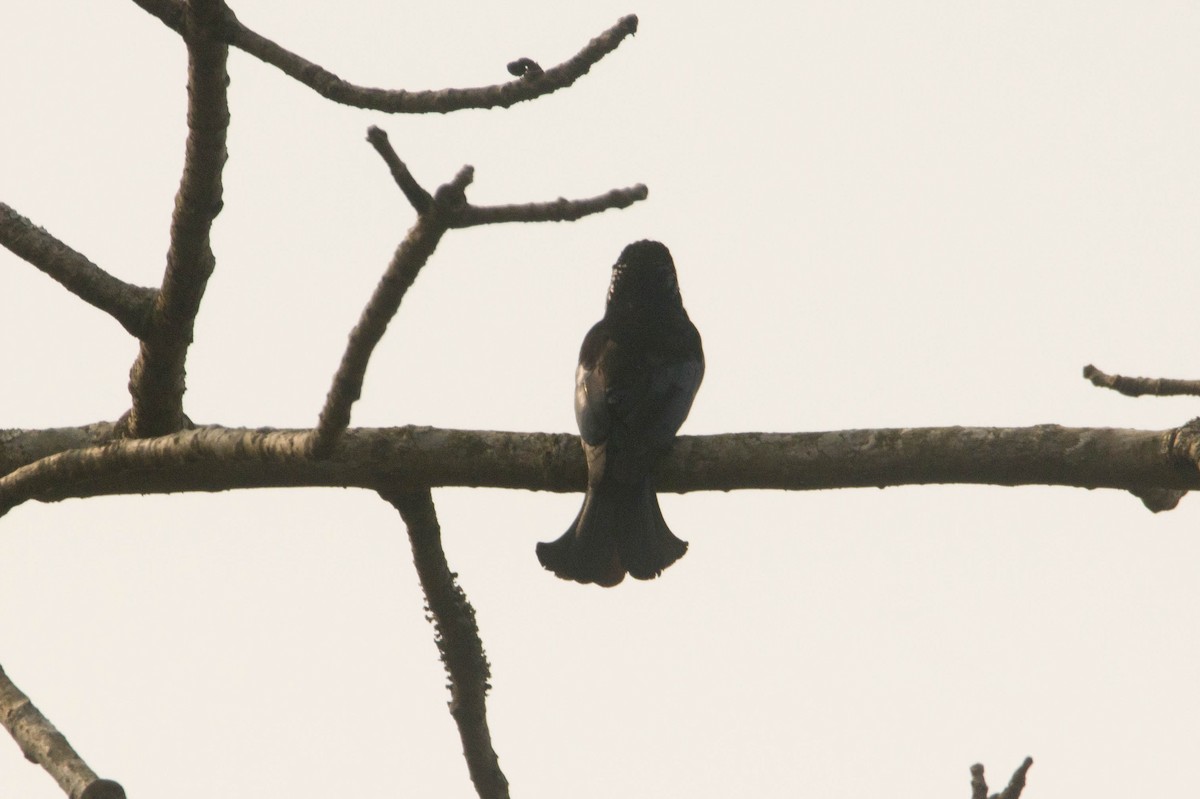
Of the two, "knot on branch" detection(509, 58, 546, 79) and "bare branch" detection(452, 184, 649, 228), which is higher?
"knot on branch" detection(509, 58, 546, 79)

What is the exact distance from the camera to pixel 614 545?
544 cm

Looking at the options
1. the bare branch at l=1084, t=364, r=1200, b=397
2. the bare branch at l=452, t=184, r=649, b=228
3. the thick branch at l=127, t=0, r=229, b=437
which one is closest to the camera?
the bare branch at l=452, t=184, r=649, b=228

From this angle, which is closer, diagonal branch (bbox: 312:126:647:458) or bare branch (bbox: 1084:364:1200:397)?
diagonal branch (bbox: 312:126:647:458)

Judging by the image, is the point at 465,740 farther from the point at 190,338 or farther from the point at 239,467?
the point at 190,338

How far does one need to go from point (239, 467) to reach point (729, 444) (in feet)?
3.99

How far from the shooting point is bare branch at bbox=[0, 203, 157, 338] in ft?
13.3

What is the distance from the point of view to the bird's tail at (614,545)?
5.32 m

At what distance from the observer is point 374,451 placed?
3.90m

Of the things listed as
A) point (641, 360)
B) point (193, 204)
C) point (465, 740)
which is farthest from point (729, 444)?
point (641, 360)

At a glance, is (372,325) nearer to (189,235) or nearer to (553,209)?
(553,209)

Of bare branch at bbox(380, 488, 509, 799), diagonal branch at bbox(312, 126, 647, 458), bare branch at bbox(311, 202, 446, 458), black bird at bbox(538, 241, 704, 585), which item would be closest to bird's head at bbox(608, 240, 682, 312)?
black bird at bbox(538, 241, 704, 585)

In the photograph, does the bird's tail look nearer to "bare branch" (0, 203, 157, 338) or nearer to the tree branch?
"bare branch" (0, 203, 157, 338)

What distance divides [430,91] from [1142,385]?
1964 mm

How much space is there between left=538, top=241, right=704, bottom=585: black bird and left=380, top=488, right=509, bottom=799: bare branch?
49 centimetres
